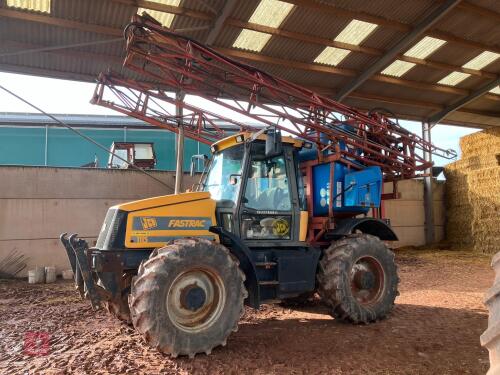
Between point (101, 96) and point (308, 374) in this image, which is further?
point (101, 96)

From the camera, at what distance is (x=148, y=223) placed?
15.1ft

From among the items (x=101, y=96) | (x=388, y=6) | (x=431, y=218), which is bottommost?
(x=431, y=218)

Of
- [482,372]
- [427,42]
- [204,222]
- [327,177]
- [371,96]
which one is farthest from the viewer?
[371,96]

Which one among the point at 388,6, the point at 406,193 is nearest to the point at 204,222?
the point at 388,6

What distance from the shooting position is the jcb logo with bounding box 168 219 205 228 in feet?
15.5

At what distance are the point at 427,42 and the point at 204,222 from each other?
9445 millimetres

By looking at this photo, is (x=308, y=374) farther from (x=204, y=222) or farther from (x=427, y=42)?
(x=427, y=42)

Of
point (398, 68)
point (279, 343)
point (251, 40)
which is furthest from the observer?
point (398, 68)

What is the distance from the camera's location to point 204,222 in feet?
16.1

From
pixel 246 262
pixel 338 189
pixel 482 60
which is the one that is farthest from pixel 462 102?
pixel 246 262

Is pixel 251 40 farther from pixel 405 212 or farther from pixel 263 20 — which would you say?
pixel 405 212

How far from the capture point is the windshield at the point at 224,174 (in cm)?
523

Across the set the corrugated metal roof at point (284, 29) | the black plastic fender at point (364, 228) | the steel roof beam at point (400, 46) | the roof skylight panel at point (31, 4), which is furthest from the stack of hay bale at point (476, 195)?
the roof skylight panel at point (31, 4)

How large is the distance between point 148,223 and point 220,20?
6183 millimetres
